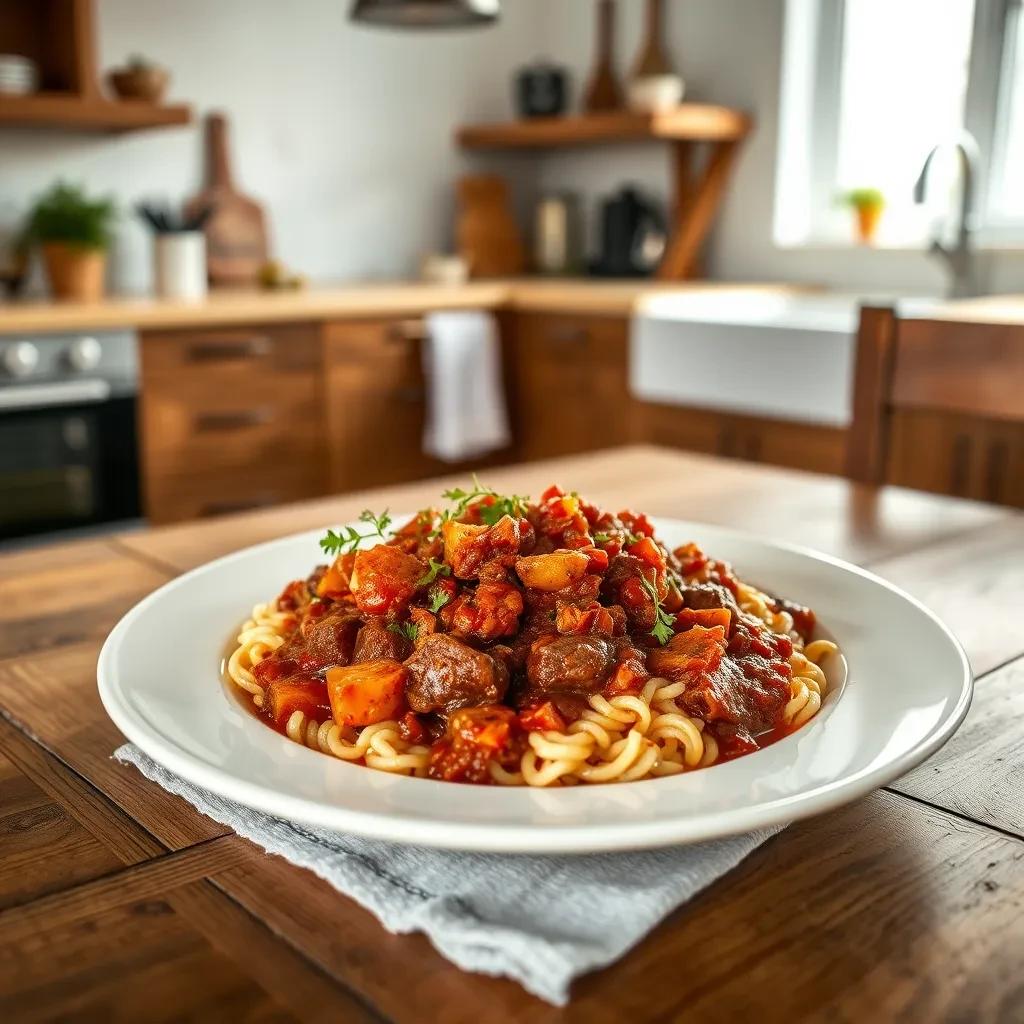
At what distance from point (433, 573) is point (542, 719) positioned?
0.55 feet

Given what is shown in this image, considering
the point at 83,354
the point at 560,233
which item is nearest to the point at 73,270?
the point at 83,354

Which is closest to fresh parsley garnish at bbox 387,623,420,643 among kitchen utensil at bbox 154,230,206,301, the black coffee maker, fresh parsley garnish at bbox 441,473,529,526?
fresh parsley garnish at bbox 441,473,529,526

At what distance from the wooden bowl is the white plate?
2.98 m

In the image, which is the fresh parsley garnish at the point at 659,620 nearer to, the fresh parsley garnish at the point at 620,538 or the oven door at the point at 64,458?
the fresh parsley garnish at the point at 620,538

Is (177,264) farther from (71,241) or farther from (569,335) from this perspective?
(569,335)

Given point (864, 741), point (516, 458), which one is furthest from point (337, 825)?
point (516, 458)

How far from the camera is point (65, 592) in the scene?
1303 mm

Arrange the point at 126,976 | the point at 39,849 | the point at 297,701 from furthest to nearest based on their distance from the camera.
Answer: the point at 297,701 < the point at 39,849 < the point at 126,976

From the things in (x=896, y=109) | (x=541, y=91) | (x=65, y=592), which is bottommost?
(x=65, y=592)

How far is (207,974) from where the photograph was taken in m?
0.63

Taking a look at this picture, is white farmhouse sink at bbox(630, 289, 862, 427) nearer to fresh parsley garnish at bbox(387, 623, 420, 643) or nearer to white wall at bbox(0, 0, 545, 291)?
white wall at bbox(0, 0, 545, 291)

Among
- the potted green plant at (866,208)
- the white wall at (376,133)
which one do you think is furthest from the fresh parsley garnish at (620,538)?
the potted green plant at (866,208)

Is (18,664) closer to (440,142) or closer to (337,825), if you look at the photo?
(337,825)

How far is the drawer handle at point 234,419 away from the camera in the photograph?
340 cm
